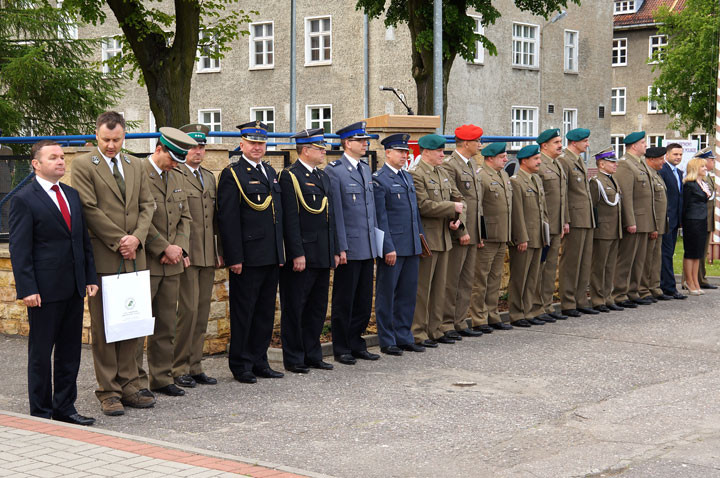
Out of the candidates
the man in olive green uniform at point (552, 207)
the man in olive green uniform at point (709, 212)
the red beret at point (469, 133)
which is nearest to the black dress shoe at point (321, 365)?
the red beret at point (469, 133)

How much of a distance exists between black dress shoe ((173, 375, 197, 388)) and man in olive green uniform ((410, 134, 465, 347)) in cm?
281

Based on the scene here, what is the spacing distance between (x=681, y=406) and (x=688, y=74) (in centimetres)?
3762

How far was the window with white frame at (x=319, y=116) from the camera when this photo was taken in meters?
40.0

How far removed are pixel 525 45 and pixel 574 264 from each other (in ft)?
97.7

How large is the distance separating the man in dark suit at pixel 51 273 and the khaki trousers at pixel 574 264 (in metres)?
7.25

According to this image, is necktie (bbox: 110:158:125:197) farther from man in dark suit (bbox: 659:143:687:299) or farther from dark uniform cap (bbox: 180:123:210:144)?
man in dark suit (bbox: 659:143:687:299)

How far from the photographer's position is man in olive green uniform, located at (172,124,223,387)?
8.88 meters

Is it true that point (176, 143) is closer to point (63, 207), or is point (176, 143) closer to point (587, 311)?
A: point (63, 207)

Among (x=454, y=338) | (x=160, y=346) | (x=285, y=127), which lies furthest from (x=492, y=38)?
(x=160, y=346)

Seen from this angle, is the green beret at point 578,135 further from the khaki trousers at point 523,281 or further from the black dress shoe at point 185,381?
the black dress shoe at point 185,381

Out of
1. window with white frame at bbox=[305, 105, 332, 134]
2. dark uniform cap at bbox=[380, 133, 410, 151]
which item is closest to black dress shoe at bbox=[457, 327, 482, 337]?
dark uniform cap at bbox=[380, 133, 410, 151]

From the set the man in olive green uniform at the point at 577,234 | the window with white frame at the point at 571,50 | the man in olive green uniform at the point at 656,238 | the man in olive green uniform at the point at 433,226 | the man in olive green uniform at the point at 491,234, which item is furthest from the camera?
the window with white frame at the point at 571,50

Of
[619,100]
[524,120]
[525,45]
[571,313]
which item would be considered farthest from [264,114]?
[571,313]

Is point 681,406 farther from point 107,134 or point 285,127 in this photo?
point 285,127
